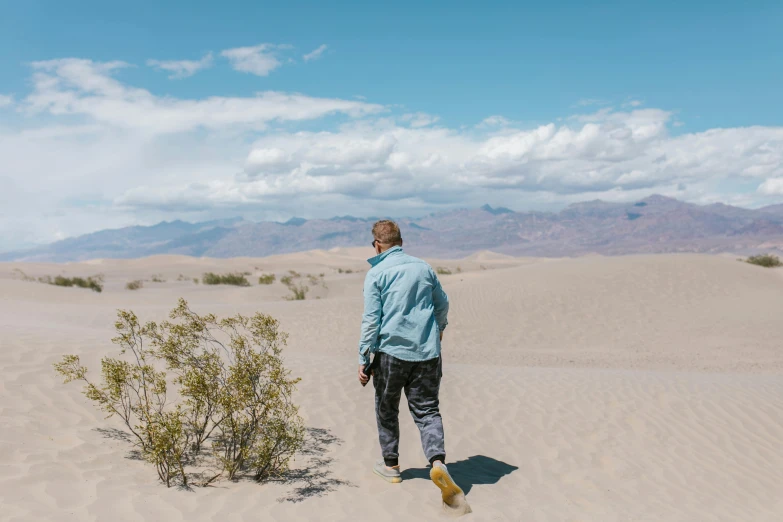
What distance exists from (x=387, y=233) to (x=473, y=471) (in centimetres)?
241

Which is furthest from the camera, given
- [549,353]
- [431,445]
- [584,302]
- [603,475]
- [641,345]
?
[584,302]

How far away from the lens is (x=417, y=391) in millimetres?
4133

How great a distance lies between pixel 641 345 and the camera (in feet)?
46.8

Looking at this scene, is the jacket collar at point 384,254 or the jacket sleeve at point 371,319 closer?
the jacket sleeve at point 371,319

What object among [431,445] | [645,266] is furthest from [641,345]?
[431,445]

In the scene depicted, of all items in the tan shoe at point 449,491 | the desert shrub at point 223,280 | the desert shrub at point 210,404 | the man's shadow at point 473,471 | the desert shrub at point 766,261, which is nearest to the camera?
the tan shoe at point 449,491

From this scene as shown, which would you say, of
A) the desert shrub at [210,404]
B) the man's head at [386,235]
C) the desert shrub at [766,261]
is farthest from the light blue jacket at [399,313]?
the desert shrub at [766,261]

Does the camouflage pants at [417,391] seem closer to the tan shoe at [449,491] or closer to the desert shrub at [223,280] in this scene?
the tan shoe at [449,491]

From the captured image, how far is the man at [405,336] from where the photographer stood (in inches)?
159

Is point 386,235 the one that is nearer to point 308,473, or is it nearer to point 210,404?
point 210,404

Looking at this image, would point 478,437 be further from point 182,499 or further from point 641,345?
point 641,345

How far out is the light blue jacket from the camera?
404 cm

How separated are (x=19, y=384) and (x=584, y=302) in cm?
1634

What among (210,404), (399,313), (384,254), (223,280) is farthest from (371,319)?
(223,280)
